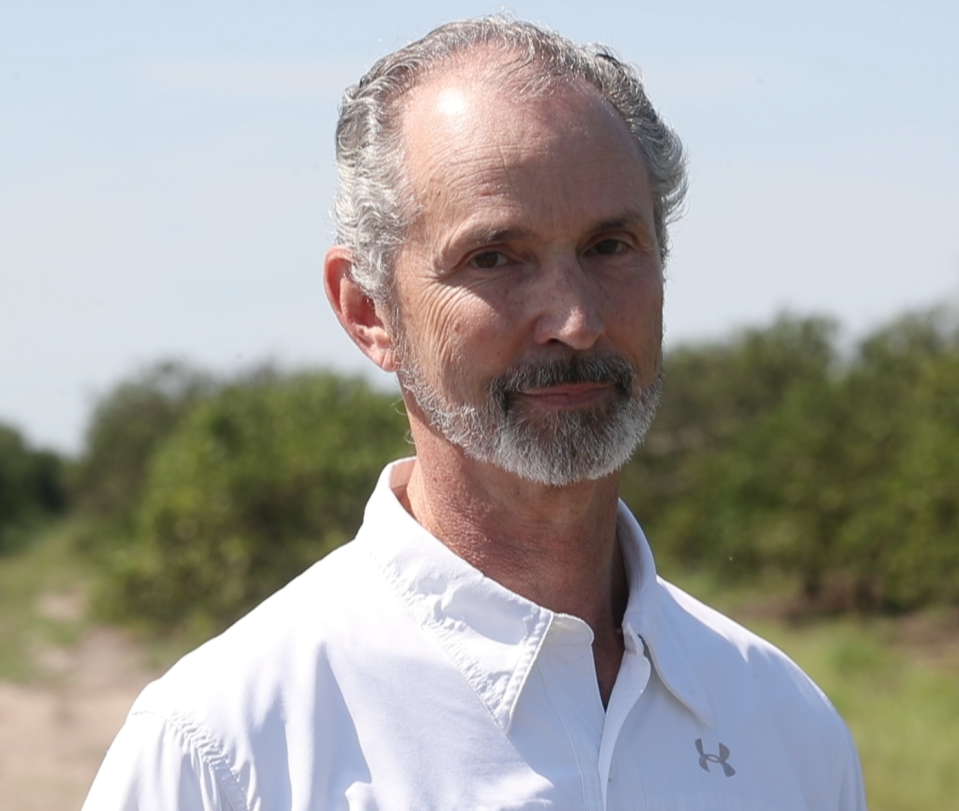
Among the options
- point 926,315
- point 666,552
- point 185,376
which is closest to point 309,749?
point 666,552

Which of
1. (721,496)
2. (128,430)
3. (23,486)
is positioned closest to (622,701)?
(721,496)

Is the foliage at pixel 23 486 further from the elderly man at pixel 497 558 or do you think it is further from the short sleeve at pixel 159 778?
the short sleeve at pixel 159 778

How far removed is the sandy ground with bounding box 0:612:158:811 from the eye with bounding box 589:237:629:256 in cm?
817

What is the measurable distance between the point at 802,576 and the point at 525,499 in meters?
13.4

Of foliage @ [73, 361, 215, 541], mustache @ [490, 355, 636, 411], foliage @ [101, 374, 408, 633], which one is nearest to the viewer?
mustache @ [490, 355, 636, 411]

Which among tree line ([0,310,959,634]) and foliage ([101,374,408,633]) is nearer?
tree line ([0,310,959,634])

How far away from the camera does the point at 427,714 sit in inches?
75.4

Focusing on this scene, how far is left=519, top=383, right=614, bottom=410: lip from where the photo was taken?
2.05 meters

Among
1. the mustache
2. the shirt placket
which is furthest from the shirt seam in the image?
the mustache

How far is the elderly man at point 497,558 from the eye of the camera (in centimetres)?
187

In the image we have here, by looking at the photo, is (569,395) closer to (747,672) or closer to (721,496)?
(747,672)

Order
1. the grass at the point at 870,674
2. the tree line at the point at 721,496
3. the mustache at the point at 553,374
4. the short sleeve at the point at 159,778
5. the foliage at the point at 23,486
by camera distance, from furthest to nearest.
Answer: the foliage at the point at 23,486 < the tree line at the point at 721,496 < the grass at the point at 870,674 < the mustache at the point at 553,374 < the short sleeve at the point at 159,778

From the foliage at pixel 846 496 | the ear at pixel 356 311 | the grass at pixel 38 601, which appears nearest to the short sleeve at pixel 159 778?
the ear at pixel 356 311

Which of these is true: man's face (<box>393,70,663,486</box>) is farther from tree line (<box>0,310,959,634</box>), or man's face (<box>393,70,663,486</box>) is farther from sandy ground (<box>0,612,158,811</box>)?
tree line (<box>0,310,959,634</box>)
